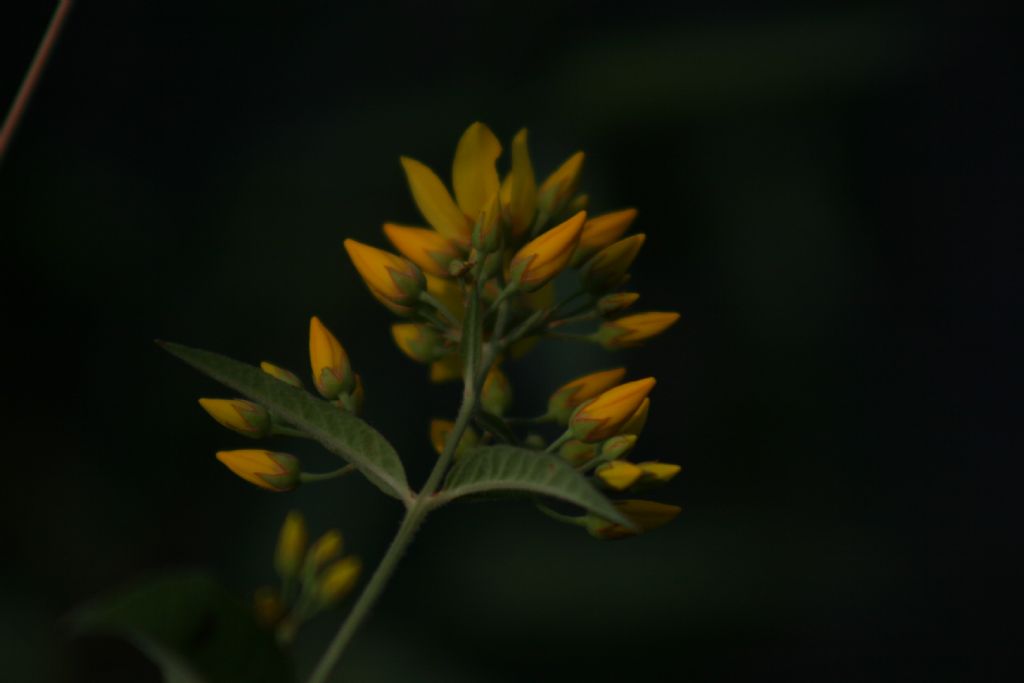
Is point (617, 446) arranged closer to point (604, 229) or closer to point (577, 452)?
point (577, 452)

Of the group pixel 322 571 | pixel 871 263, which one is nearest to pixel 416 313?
pixel 322 571

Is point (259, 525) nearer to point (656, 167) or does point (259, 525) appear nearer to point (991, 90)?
point (656, 167)

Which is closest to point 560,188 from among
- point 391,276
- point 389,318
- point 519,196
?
point 519,196

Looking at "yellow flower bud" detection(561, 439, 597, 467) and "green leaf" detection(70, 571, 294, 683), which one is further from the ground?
"yellow flower bud" detection(561, 439, 597, 467)

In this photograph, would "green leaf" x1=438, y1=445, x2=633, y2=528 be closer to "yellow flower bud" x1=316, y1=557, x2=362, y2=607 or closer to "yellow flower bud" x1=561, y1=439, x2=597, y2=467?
"yellow flower bud" x1=561, y1=439, x2=597, y2=467

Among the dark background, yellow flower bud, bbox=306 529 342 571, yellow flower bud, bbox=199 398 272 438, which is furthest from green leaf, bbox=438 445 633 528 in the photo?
the dark background

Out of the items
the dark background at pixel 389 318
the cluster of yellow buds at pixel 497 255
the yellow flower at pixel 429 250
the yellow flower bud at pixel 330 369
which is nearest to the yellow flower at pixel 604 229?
the cluster of yellow buds at pixel 497 255

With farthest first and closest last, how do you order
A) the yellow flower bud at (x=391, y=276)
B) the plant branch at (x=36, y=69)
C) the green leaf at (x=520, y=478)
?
the yellow flower bud at (x=391, y=276), the plant branch at (x=36, y=69), the green leaf at (x=520, y=478)

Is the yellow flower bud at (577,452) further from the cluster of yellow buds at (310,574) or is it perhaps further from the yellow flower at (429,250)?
the cluster of yellow buds at (310,574)
